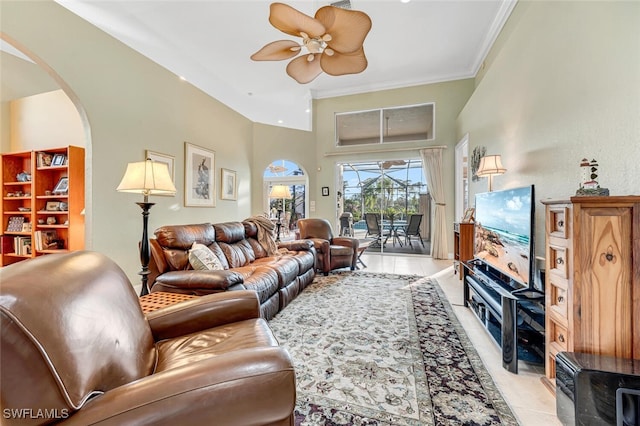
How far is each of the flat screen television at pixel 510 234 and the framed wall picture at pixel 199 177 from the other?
438 cm

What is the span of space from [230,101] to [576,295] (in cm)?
694

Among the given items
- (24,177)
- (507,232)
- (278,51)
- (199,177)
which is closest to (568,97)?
(507,232)

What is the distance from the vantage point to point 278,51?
9.65 ft

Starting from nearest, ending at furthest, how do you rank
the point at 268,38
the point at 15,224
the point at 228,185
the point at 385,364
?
the point at 385,364 < the point at 15,224 < the point at 268,38 < the point at 228,185

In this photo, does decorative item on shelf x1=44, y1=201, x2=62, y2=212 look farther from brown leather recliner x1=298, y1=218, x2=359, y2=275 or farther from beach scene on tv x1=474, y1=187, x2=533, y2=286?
beach scene on tv x1=474, y1=187, x2=533, y2=286

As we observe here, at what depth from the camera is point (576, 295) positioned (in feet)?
4.64

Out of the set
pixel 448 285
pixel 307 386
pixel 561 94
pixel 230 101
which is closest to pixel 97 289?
pixel 307 386

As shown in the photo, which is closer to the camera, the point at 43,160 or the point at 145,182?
the point at 145,182

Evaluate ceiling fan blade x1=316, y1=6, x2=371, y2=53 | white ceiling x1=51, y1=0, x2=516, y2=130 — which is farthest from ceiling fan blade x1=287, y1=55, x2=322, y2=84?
white ceiling x1=51, y1=0, x2=516, y2=130

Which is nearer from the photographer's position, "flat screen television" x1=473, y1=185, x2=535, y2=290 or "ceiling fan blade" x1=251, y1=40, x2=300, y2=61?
"flat screen television" x1=473, y1=185, x2=535, y2=290

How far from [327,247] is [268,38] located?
3667 millimetres

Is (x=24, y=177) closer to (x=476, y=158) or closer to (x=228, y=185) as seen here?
(x=228, y=185)

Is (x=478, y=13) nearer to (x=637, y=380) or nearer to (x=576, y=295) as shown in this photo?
(x=576, y=295)

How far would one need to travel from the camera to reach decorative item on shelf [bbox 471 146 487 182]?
4.16 metres
